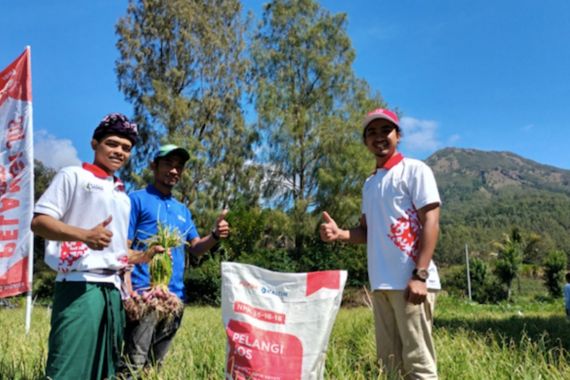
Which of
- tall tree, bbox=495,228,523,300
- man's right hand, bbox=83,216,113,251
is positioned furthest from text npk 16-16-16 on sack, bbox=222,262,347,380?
tall tree, bbox=495,228,523,300

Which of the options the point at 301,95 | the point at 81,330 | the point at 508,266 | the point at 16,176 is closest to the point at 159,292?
the point at 81,330

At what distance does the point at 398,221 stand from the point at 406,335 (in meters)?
0.59

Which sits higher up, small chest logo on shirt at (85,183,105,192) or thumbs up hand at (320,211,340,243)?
small chest logo on shirt at (85,183,105,192)

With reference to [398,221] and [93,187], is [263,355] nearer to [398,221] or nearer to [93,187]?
[398,221]

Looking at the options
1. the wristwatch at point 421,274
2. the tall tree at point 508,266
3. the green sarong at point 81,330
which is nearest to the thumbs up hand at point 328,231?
the wristwatch at point 421,274

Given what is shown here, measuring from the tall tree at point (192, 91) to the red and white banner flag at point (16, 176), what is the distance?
643 inches

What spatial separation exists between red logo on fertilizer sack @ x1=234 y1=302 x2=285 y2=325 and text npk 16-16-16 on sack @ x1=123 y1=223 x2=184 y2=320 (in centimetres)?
75

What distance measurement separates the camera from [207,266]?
769 inches

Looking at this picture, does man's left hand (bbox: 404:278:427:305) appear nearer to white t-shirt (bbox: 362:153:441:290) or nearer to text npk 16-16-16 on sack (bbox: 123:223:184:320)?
white t-shirt (bbox: 362:153:441:290)

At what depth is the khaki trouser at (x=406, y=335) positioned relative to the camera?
236 cm

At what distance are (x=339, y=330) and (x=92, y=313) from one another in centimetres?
394

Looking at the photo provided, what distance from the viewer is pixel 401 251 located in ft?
7.94

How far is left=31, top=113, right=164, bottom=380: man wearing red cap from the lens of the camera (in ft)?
7.06

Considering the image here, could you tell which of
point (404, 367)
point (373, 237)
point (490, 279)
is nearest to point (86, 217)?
point (373, 237)
